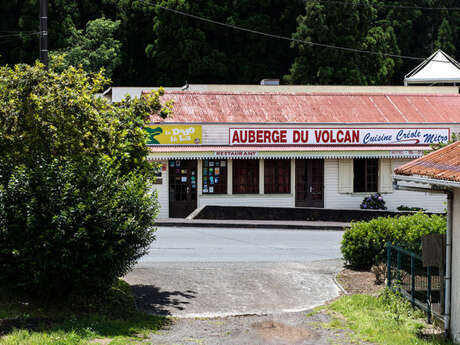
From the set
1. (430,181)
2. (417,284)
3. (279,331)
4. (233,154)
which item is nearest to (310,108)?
(233,154)

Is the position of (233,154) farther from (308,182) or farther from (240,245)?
(240,245)

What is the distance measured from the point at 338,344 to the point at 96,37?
148ft

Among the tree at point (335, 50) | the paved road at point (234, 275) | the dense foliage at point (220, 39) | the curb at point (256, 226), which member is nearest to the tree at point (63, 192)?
the paved road at point (234, 275)

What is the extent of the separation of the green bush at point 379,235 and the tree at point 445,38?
4605 cm

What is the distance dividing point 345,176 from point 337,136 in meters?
1.95

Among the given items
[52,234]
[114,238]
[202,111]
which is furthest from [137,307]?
[202,111]

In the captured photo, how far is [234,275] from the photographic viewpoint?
1412cm

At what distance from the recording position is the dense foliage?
159ft

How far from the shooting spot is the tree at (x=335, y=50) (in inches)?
1880

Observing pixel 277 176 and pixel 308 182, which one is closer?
pixel 277 176

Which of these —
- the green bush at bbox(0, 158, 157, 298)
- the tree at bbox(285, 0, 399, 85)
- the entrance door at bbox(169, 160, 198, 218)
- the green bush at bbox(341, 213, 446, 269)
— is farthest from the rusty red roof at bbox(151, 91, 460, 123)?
the green bush at bbox(0, 158, 157, 298)

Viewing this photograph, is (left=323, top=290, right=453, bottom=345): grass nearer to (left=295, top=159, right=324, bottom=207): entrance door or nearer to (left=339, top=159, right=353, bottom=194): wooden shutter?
(left=295, top=159, right=324, bottom=207): entrance door

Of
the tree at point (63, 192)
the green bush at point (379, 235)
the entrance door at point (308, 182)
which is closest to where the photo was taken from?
the tree at point (63, 192)

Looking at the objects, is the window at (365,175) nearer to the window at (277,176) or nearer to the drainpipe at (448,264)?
the window at (277,176)
